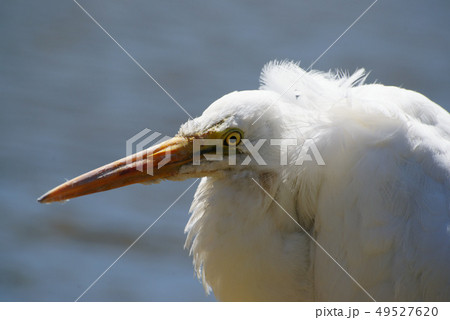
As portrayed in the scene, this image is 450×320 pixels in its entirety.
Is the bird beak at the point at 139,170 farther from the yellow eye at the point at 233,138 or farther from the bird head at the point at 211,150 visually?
the yellow eye at the point at 233,138

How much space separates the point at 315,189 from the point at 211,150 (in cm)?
43

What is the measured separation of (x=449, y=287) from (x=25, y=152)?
417 cm

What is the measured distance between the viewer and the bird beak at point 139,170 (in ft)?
8.82

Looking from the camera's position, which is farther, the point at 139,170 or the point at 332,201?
the point at 139,170

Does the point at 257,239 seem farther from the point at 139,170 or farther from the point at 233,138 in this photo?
the point at 139,170

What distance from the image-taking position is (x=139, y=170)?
2.71m

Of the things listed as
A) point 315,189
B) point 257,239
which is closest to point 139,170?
point 257,239

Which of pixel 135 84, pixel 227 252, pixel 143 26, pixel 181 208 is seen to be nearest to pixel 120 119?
pixel 135 84

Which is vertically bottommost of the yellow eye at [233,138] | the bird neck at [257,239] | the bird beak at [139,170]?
the bird neck at [257,239]

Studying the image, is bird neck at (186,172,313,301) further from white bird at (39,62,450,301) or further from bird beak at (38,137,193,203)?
bird beak at (38,137,193,203)

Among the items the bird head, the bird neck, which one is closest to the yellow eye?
the bird head

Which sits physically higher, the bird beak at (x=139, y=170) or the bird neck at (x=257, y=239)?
the bird beak at (x=139, y=170)

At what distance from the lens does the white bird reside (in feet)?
8.13

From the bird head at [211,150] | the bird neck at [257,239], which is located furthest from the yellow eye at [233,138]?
the bird neck at [257,239]
